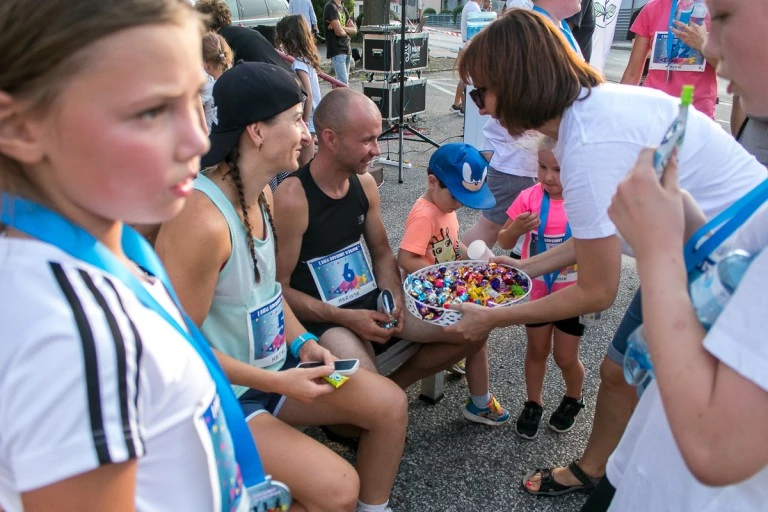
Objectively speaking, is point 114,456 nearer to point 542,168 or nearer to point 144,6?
point 144,6

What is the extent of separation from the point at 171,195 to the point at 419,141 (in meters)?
7.10

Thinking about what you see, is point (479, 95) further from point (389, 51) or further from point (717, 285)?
point (389, 51)

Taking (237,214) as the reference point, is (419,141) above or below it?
below

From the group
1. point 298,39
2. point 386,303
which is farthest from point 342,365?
point 298,39

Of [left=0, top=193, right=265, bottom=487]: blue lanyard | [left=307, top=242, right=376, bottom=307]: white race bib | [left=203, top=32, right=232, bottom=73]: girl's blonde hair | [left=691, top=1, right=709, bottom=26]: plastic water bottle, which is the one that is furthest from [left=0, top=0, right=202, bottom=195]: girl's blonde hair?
[left=691, top=1, right=709, bottom=26]: plastic water bottle

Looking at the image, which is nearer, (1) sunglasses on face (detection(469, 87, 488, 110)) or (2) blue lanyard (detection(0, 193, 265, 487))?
(2) blue lanyard (detection(0, 193, 265, 487))

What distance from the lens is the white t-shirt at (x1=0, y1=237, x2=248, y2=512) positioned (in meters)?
0.72

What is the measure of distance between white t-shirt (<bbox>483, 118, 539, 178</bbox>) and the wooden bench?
4.69 feet

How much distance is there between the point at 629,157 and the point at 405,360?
4.64ft

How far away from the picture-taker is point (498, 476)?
2.49 meters

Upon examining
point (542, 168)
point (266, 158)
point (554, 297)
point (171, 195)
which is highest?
point (171, 195)

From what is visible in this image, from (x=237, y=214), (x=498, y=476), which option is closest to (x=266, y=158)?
(x=237, y=214)

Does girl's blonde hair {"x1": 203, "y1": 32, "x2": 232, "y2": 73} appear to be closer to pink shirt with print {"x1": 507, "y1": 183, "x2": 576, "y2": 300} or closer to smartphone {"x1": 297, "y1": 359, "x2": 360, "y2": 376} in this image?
pink shirt with print {"x1": 507, "y1": 183, "x2": 576, "y2": 300}

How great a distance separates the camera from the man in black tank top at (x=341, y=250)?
243 centimetres
